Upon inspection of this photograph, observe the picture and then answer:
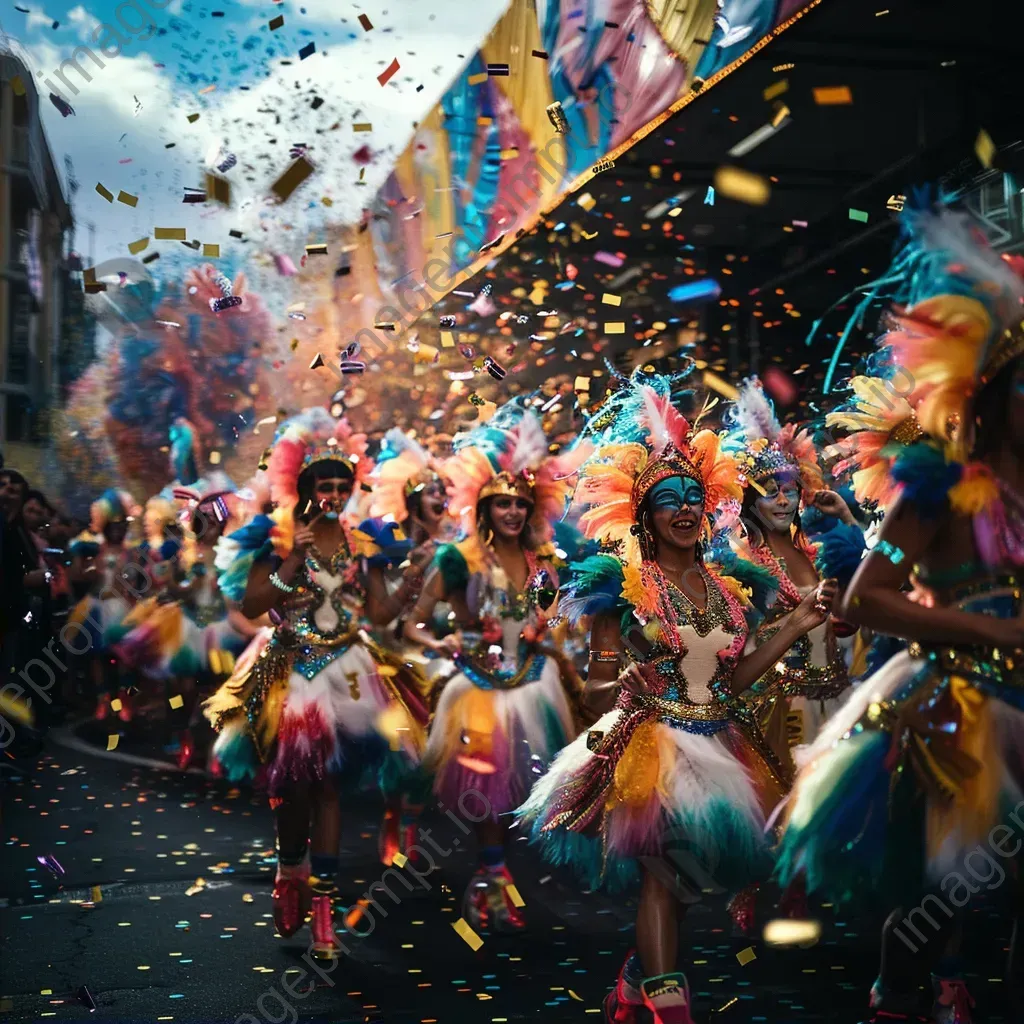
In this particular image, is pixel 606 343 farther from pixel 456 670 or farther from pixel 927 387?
pixel 927 387

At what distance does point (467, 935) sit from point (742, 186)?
7301 mm

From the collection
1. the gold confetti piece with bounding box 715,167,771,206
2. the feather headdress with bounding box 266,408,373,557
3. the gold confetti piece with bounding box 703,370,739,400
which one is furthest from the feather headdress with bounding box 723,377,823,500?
the gold confetti piece with bounding box 715,167,771,206

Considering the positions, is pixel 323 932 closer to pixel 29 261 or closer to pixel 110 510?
pixel 110 510

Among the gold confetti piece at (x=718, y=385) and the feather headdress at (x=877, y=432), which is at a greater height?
the gold confetti piece at (x=718, y=385)

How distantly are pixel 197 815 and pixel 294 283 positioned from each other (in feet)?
34.5

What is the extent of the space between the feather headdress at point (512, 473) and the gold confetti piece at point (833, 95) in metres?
3.31

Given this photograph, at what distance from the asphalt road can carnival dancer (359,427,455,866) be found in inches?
15.4

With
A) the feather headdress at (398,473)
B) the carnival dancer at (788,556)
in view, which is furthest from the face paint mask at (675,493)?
the feather headdress at (398,473)

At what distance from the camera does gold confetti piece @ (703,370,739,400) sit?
1219cm

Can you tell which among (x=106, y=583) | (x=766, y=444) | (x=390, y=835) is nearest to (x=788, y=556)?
(x=766, y=444)

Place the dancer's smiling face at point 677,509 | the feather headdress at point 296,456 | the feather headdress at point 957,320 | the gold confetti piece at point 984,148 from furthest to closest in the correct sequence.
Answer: the gold confetti piece at point 984,148, the feather headdress at point 296,456, the dancer's smiling face at point 677,509, the feather headdress at point 957,320

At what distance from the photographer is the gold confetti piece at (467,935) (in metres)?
6.89

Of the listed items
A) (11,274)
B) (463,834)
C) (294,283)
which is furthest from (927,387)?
(11,274)

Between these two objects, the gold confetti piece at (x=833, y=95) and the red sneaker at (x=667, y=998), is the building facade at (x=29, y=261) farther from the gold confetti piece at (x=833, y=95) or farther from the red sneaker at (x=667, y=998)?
the red sneaker at (x=667, y=998)
